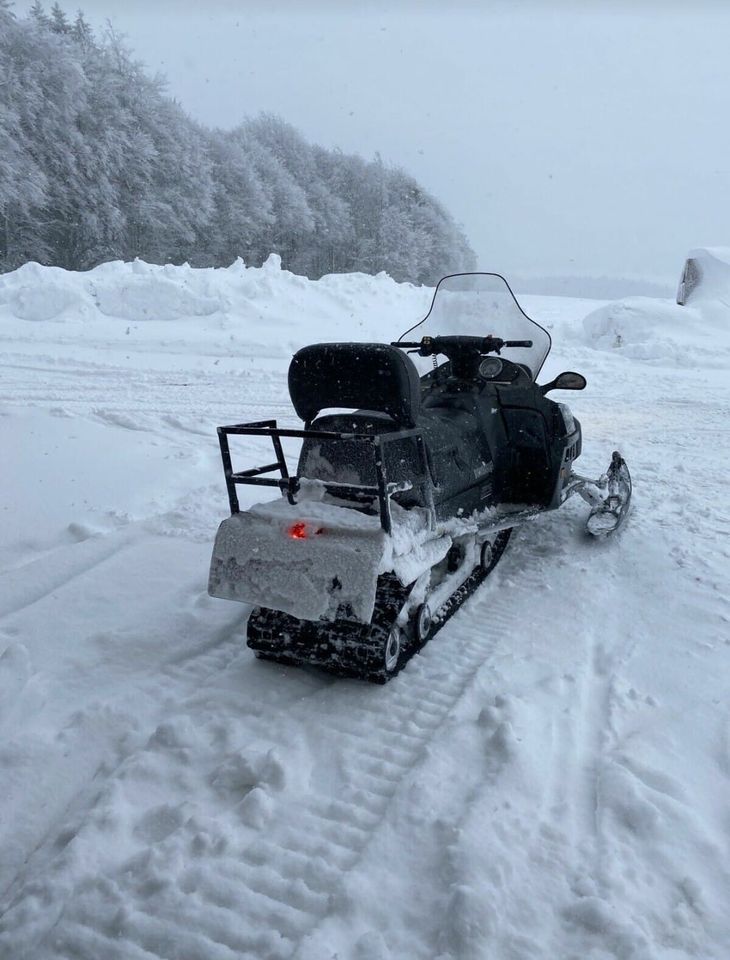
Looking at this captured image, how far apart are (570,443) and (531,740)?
2281 mm

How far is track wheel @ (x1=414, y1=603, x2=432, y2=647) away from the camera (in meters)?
3.13

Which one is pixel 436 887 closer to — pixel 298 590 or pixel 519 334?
pixel 298 590

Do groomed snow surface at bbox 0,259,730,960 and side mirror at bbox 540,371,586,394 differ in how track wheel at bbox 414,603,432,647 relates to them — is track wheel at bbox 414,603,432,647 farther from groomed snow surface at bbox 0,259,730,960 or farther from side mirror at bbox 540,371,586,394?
side mirror at bbox 540,371,586,394

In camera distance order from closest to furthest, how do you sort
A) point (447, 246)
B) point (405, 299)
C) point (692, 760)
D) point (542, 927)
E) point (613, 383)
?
point (542, 927)
point (692, 760)
point (613, 383)
point (405, 299)
point (447, 246)

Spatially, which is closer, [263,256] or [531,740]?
[531,740]

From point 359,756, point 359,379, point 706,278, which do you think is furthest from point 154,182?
point 359,756

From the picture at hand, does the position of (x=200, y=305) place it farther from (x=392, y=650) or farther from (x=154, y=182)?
(x=154, y=182)

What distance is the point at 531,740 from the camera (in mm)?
2561

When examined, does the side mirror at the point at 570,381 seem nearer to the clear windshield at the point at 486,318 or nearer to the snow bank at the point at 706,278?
the clear windshield at the point at 486,318

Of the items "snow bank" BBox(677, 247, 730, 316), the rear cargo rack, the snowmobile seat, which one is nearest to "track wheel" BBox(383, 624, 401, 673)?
the rear cargo rack

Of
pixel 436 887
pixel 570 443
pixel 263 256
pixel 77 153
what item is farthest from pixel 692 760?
pixel 263 256

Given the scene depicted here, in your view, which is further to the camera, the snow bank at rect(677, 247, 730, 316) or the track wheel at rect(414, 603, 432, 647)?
the snow bank at rect(677, 247, 730, 316)

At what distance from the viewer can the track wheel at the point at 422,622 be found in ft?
10.3

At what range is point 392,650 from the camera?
2955 millimetres
